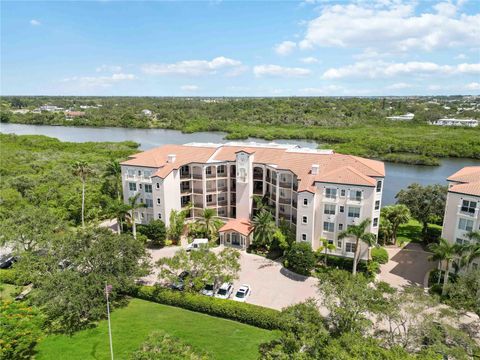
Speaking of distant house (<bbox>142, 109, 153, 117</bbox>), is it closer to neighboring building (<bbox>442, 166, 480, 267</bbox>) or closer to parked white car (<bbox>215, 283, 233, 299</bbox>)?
parked white car (<bbox>215, 283, 233, 299</bbox>)

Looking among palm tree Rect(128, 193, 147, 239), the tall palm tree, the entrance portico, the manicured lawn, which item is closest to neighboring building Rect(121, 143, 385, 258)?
the entrance portico

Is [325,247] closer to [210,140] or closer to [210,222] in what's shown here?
[210,222]

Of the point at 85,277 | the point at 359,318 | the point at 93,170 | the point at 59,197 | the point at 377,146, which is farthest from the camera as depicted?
the point at 377,146

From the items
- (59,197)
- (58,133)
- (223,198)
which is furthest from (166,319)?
(58,133)

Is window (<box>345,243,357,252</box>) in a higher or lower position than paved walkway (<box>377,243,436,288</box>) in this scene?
higher

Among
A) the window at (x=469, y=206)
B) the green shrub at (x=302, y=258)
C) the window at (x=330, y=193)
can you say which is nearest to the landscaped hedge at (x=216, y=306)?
the green shrub at (x=302, y=258)

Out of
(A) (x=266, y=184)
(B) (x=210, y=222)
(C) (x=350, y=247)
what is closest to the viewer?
(C) (x=350, y=247)

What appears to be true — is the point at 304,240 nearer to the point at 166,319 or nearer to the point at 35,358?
the point at 166,319

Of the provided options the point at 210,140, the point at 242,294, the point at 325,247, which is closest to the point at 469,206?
the point at 325,247
